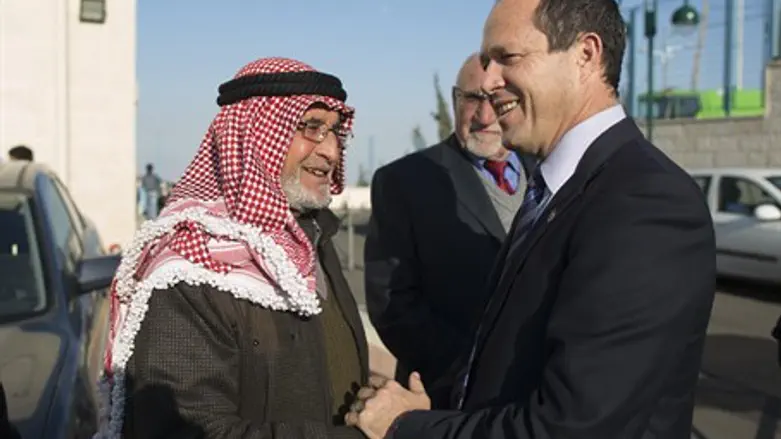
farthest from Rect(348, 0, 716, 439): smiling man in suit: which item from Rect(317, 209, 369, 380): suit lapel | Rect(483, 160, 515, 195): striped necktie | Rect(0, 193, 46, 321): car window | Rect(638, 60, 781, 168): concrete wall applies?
Rect(638, 60, 781, 168): concrete wall

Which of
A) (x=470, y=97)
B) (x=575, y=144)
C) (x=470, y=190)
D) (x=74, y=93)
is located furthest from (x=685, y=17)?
(x=575, y=144)

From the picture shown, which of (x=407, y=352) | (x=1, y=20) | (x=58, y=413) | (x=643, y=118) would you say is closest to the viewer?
(x=58, y=413)

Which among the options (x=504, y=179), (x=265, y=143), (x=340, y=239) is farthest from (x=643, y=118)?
(x=265, y=143)

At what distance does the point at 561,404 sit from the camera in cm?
155

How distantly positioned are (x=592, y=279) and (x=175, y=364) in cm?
79

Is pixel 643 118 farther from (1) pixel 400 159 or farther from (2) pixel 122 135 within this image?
(1) pixel 400 159

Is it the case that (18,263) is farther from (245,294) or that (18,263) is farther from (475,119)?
(245,294)

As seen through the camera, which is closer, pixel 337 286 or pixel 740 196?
pixel 337 286

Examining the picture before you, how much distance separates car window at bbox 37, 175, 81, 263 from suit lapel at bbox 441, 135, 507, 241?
2.04 m

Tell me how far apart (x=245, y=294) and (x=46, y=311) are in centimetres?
214

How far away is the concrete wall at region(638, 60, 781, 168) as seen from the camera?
58.9 ft

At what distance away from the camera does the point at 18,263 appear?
4.16m

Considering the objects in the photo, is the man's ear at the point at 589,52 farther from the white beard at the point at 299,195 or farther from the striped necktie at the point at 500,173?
the striped necktie at the point at 500,173

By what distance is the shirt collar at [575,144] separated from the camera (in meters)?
1.80
